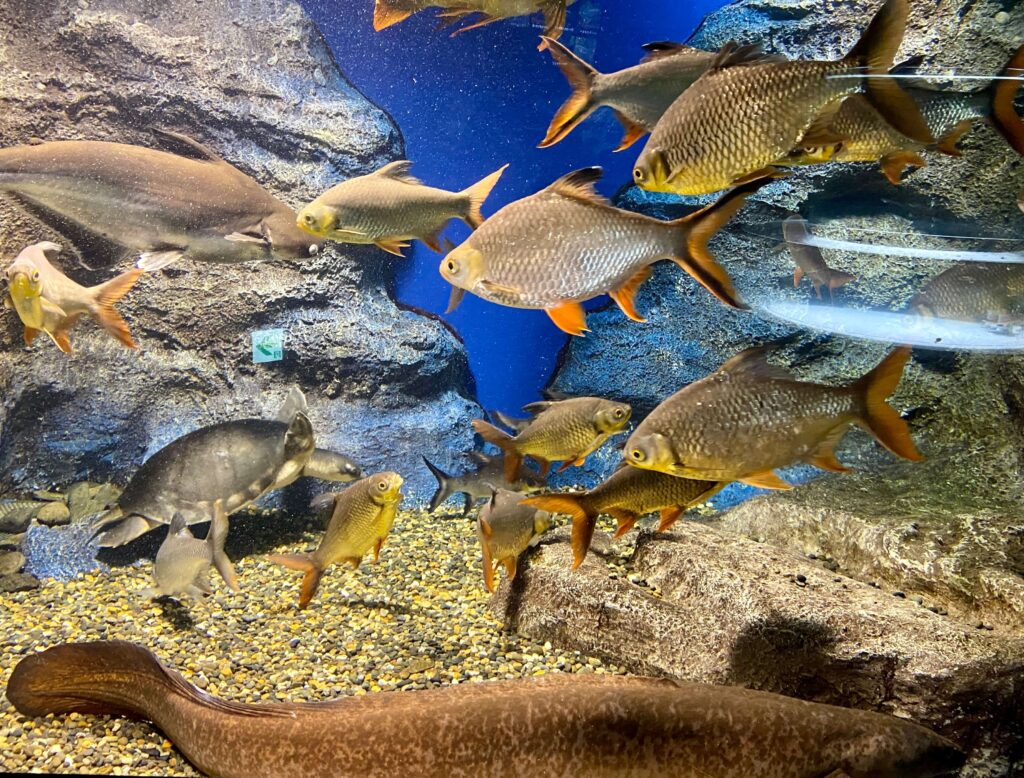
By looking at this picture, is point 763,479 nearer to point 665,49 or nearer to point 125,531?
point 665,49

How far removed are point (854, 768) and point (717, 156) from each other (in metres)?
1.91

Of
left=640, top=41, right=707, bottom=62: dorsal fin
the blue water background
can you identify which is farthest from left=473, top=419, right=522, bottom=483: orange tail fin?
the blue water background

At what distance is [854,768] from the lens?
6.26ft

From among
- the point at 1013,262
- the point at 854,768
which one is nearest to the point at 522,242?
the point at 854,768

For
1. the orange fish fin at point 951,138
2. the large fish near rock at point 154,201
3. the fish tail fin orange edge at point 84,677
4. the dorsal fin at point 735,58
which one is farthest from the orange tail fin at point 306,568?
the orange fish fin at point 951,138

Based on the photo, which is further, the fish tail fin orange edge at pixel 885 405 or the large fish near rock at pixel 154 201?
the large fish near rock at pixel 154 201

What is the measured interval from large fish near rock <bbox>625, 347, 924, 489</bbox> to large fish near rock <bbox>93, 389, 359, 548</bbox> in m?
2.82

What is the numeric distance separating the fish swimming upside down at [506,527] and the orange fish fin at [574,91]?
1650mm

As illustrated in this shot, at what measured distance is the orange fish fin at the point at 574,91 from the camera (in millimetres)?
2420

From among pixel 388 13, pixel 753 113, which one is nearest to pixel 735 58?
pixel 753 113

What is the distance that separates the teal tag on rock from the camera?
16.3ft

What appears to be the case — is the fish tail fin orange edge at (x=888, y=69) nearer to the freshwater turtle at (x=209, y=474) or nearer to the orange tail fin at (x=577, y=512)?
the orange tail fin at (x=577, y=512)

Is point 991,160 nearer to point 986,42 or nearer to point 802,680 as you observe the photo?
point 986,42

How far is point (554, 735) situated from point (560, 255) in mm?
1494
